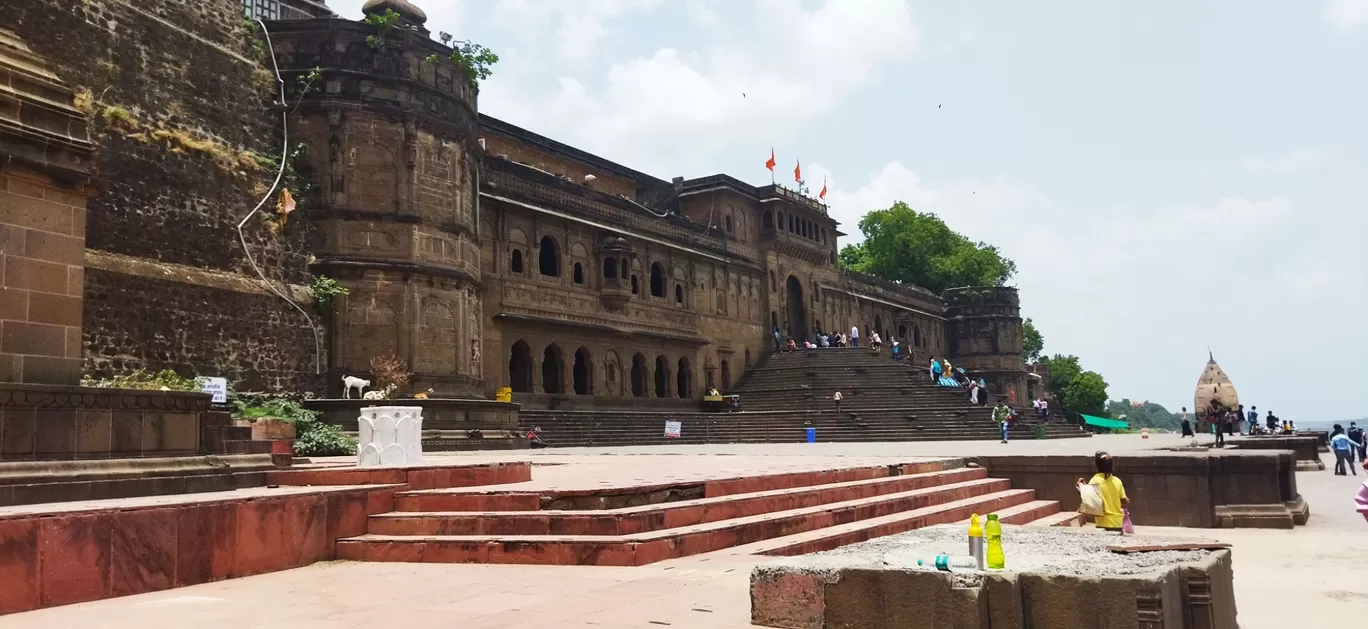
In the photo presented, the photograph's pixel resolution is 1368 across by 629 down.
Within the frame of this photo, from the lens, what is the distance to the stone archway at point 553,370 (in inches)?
1175

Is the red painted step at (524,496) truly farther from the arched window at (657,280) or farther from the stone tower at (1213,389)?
the stone tower at (1213,389)

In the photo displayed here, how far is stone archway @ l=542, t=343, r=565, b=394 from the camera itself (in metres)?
29.8

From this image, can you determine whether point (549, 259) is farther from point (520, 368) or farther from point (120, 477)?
point (120, 477)

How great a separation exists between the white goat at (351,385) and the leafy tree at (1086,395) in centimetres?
6459

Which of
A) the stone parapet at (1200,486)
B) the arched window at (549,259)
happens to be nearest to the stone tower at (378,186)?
the arched window at (549,259)

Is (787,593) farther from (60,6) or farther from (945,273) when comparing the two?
(945,273)

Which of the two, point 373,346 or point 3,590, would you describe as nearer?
point 3,590

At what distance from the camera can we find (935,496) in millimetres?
11570

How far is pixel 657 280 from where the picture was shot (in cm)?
3544

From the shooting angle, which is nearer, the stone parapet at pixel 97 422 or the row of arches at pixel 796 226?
the stone parapet at pixel 97 422

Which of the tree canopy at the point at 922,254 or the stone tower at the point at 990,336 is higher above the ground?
the tree canopy at the point at 922,254

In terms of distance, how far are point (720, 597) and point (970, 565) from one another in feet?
5.11

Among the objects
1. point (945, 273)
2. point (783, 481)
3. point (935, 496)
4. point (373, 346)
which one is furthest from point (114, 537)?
point (945, 273)

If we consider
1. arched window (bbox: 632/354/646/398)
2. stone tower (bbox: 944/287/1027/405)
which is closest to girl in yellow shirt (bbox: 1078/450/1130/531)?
arched window (bbox: 632/354/646/398)
